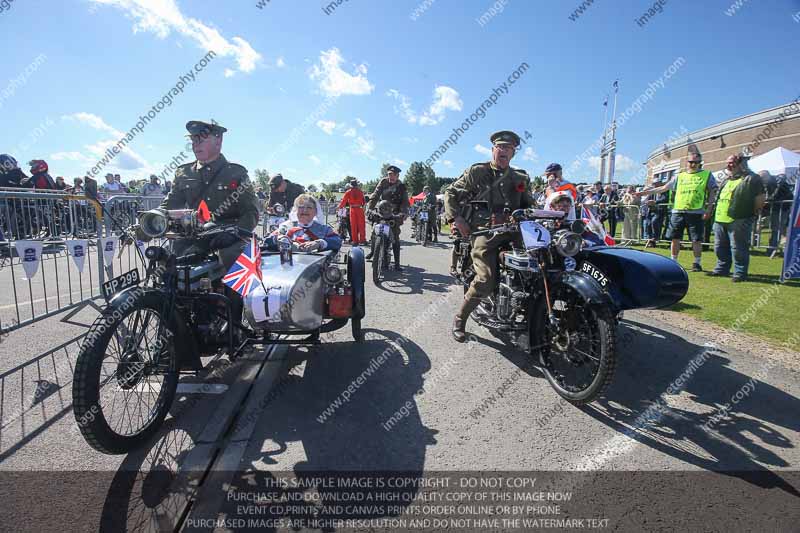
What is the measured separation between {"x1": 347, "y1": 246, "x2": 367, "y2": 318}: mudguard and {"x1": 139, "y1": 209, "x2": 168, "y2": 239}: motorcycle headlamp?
162cm

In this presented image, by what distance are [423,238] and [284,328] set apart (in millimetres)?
11081

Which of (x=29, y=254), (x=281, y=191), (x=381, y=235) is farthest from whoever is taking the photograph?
(x=281, y=191)

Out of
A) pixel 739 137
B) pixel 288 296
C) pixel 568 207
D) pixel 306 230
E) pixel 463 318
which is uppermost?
pixel 739 137

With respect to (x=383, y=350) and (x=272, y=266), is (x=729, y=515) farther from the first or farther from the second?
(x=272, y=266)

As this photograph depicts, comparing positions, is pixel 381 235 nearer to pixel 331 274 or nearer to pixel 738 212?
pixel 331 274

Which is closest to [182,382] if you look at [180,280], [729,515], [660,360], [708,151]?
[180,280]

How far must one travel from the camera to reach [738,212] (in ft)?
22.1

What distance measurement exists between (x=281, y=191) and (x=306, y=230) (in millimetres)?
4535

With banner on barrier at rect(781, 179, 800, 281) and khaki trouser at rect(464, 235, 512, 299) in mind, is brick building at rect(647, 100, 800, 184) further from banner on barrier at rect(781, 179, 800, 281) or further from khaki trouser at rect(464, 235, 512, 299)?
khaki trouser at rect(464, 235, 512, 299)

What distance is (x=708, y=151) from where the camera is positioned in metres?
49.6

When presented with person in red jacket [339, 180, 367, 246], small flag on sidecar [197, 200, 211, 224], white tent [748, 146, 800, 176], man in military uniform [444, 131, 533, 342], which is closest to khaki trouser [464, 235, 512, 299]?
man in military uniform [444, 131, 533, 342]

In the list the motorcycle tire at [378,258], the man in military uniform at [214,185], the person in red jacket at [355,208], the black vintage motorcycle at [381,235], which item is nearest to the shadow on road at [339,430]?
→ the man in military uniform at [214,185]

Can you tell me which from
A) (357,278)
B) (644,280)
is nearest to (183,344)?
(357,278)

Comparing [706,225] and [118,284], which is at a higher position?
[706,225]
